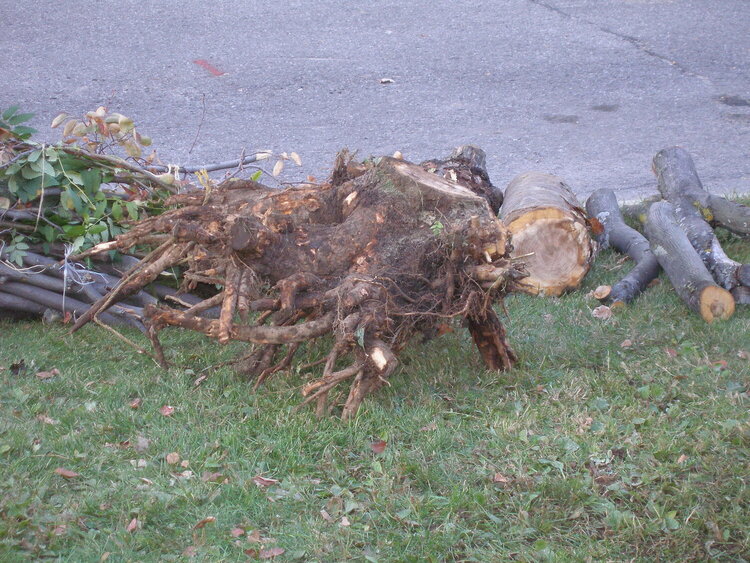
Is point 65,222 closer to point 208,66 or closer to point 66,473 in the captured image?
point 66,473

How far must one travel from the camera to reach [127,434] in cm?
360

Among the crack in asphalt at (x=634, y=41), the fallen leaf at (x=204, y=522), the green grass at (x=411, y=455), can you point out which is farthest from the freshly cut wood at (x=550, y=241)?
the crack in asphalt at (x=634, y=41)

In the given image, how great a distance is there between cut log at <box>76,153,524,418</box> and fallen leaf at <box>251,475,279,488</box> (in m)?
0.45

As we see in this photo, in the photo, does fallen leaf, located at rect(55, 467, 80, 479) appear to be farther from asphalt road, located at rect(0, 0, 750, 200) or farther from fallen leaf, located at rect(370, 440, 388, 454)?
asphalt road, located at rect(0, 0, 750, 200)

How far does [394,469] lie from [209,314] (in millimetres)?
1777

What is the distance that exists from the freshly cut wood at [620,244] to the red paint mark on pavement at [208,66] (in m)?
4.39

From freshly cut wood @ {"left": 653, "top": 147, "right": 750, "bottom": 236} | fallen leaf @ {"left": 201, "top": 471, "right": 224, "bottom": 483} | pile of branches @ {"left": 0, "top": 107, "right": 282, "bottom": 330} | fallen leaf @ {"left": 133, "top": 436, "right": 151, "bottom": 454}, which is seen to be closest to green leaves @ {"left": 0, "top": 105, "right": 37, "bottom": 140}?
pile of branches @ {"left": 0, "top": 107, "right": 282, "bottom": 330}

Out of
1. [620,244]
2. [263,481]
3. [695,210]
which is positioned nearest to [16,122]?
[263,481]

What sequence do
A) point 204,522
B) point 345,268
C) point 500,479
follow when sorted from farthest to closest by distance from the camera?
point 345,268, point 500,479, point 204,522

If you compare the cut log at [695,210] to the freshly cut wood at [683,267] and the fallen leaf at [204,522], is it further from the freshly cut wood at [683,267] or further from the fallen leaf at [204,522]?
the fallen leaf at [204,522]

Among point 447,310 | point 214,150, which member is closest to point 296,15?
point 214,150

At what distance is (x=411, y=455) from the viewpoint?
3381 mm

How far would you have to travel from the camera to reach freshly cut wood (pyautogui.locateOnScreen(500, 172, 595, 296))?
493cm

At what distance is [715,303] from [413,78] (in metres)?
4.81
